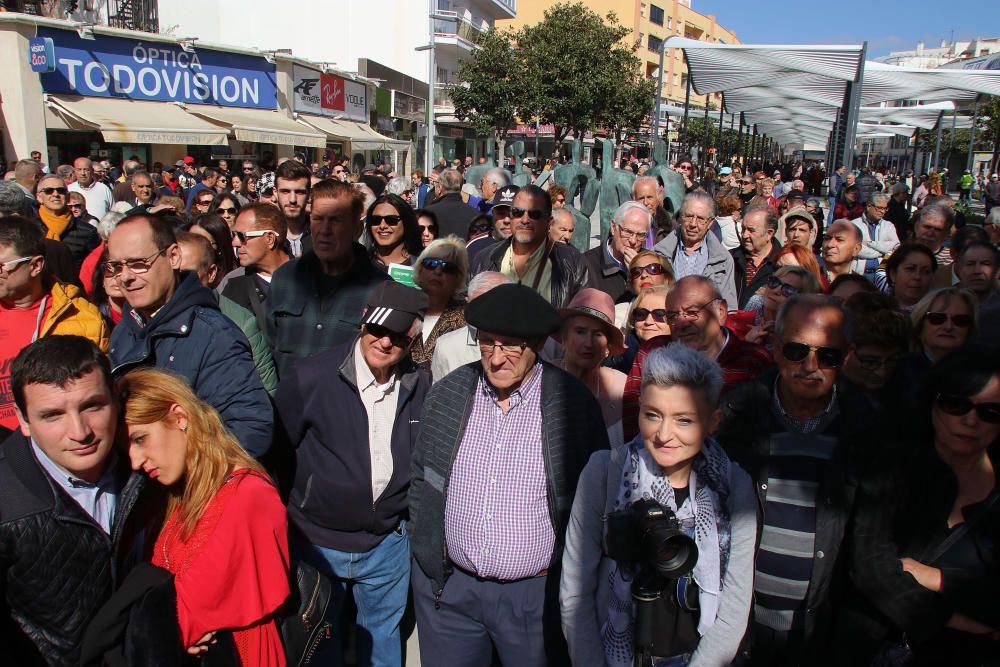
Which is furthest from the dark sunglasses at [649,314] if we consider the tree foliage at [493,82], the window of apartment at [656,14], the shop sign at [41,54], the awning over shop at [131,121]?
the window of apartment at [656,14]

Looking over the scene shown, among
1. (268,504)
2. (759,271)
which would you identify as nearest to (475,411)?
(268,504)

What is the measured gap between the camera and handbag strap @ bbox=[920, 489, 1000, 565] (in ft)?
7.23

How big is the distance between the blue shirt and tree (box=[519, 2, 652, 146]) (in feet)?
94.1

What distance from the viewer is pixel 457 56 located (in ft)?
127

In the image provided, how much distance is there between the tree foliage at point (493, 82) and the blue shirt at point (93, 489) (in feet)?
94.6

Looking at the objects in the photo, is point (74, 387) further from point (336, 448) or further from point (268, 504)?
point (336, 448)

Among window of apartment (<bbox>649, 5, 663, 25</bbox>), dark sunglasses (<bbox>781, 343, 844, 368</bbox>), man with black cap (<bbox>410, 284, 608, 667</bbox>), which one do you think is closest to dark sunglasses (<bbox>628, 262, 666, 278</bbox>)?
dark sunglasses (<bbox>781, 343, 844, 368</bbox>)

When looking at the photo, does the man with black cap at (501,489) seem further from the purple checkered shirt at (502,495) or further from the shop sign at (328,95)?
the shop sign at (328,95)

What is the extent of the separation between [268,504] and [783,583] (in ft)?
5.58

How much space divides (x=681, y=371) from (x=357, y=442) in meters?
1.33

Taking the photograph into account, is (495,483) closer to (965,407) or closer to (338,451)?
(338,451)

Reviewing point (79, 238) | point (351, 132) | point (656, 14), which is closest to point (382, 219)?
point (79, 238)

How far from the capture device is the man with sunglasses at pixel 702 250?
218 inches

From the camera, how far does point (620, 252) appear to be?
5422 mm
